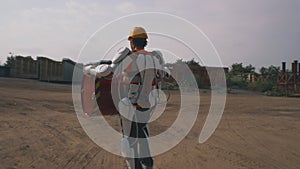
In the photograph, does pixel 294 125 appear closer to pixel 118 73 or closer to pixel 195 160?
pixel 195 160

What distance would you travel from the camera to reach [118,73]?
3.14m

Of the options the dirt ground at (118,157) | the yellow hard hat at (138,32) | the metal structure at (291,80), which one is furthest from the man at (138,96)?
the metal structure at (291,80)

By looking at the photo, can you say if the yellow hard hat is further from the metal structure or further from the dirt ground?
the metal structure

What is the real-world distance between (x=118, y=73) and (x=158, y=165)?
6.62 feet

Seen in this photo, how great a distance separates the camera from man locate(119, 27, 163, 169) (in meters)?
3.07

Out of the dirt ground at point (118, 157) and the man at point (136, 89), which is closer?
the man at point (136, 89)

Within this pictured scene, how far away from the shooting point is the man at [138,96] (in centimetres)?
307

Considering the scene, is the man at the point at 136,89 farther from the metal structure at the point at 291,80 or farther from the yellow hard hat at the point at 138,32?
the metal structure at the point at 291,80

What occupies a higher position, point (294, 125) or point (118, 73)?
point (118, 73)

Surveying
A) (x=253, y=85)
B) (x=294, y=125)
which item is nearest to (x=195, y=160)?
(x=294, y=125)

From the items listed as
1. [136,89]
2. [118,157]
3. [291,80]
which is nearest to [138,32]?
[136,89]

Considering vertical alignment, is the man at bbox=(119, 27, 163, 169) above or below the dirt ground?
above

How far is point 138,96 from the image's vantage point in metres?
3.16

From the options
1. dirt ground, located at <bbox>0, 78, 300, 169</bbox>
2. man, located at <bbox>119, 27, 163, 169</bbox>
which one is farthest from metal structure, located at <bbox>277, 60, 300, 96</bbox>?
man, located at <bbox>119, 27, 163, 169</bbox>
